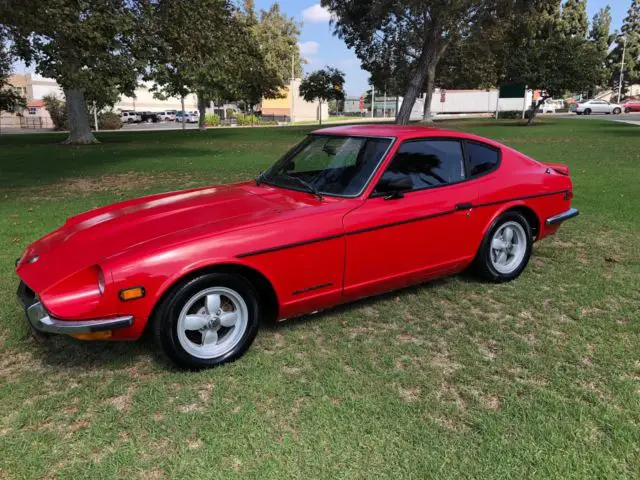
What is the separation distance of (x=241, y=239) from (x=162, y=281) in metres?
0.54

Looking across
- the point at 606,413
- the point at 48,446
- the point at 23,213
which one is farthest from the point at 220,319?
the point at 23,213

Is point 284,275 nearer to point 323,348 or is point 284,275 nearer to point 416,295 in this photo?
point 323,348

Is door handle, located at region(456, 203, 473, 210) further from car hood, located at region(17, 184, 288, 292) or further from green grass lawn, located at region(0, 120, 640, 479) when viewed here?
car hood, located at region(17, 184, 288, 292)

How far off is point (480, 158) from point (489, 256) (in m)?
0.87

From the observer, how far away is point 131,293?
114 inches

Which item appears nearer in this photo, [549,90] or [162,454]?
[162,454]

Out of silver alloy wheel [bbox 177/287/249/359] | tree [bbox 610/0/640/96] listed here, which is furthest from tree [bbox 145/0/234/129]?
tree [bbox 610/0/640/96]

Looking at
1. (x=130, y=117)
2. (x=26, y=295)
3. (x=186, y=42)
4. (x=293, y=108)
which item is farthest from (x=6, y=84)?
(x=293, y=108)

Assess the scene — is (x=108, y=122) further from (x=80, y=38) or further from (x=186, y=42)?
(x=80, y=38)

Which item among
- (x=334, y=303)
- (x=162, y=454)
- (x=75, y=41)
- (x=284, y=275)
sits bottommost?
(x=162, y=454)

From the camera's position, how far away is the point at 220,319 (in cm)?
324

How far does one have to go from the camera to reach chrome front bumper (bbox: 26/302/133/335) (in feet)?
9.32

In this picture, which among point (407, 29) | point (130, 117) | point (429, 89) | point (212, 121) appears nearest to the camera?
point (407, 29)

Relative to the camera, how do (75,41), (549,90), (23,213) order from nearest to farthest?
(23,213) < (75,41) < (549,90)
